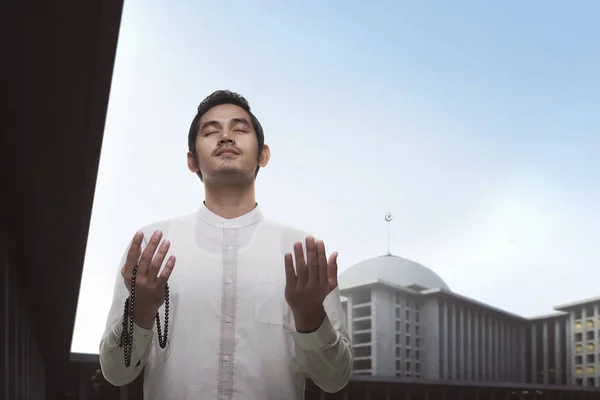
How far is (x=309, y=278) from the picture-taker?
1.31 meters

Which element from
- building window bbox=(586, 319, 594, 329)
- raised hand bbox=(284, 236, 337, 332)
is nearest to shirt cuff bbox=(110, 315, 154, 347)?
raised hand bbox=(284, 236, 337, 332)

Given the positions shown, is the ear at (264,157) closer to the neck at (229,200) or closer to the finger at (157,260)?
the neck at (229,200)

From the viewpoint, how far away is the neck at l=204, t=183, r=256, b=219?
1.58 meters

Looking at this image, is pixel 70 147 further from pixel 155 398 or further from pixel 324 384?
pixel 324 384

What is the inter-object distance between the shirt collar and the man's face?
0.08m

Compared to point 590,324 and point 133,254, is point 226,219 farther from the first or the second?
point 590,324

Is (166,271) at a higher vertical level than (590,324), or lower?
higher

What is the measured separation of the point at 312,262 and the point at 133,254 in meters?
0.33

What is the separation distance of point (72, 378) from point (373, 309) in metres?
53.2

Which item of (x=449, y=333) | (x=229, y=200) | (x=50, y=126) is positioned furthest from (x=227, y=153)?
(x=449, y=333)

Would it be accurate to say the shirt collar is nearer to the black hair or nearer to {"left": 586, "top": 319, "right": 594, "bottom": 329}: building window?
the black hair

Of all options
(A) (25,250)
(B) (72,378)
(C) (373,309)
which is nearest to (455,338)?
(C) (373,309)

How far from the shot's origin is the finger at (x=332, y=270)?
1307 mm

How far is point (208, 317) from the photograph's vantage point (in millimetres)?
1447
